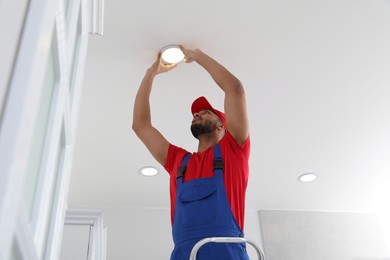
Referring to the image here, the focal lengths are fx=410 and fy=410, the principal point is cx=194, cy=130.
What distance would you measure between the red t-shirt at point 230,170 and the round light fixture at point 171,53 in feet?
1.56

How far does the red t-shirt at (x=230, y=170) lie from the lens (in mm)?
1380

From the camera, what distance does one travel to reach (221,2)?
1.64 m

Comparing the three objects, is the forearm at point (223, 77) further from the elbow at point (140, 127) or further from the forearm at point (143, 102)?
the elbow at point (140, 127)

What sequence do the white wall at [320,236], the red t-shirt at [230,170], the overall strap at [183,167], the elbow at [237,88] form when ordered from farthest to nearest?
the white wall at [320,236] → the elbow at [237,88] → the overall strap at [183,167] → the red t-shirt at [230,170]

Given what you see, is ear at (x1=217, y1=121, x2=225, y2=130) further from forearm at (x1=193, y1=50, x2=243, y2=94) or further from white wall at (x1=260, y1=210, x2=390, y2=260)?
white wall at (x1=260, y1=210, x2=390, y2=260)

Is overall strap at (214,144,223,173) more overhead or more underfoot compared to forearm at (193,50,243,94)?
more underfoot

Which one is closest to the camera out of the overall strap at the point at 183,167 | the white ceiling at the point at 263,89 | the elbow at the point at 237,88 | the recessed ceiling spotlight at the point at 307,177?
the overall strap at the point at 183,167

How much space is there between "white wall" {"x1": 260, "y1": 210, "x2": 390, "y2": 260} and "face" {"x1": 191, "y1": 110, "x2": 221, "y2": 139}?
173cm

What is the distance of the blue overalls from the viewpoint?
124 centimetres

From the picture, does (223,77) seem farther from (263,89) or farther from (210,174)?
(263,89)

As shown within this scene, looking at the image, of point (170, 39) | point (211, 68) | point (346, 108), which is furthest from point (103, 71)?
point (346, 108)

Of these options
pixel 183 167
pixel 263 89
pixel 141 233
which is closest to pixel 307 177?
pixel 263 89

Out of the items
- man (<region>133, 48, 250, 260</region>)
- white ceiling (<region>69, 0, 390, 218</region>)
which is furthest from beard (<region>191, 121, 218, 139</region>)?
white ceiling (<region>69, 0, 390, 218</region>)

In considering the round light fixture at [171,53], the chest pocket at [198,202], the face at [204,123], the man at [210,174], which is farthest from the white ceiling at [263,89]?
the chest pocket at [198,202]
